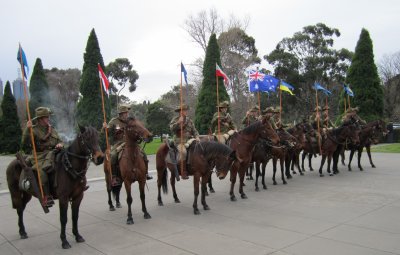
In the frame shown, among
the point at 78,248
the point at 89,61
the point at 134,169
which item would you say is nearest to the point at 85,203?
the point at 134,169

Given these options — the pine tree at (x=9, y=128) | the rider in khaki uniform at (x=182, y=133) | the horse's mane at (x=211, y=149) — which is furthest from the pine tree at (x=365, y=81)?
the pine tree at (x=9, y=128)

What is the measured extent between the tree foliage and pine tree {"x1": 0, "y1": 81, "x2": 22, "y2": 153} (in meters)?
27.9

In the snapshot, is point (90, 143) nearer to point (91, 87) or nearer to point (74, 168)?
point (74, 168)

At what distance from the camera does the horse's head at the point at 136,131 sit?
6.81 m

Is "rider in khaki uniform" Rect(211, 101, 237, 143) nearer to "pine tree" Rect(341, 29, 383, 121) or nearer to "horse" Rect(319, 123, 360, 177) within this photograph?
"horse" Rect(319, 123, 360, 177)

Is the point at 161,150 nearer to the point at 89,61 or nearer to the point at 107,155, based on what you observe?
the point at 107,155

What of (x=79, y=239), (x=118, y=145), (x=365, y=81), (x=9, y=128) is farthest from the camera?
(x=9, y=128)

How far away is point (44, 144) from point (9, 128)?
2739 centimetres

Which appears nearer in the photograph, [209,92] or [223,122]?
[223,122]

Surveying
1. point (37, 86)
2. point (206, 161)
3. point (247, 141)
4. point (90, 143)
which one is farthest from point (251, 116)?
point (37, 86)

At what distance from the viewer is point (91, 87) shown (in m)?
26.7

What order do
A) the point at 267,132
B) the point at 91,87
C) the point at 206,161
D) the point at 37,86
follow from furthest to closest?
the point at 37,86
the point at 91,87
the point at 267,132
the point at 206,161

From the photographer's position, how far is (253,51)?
128ft

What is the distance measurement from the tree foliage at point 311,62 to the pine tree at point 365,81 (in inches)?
492
